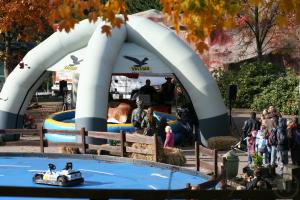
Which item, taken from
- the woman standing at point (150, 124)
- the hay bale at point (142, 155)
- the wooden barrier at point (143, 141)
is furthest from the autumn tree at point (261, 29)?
the wooden barrier at point (143, 141)

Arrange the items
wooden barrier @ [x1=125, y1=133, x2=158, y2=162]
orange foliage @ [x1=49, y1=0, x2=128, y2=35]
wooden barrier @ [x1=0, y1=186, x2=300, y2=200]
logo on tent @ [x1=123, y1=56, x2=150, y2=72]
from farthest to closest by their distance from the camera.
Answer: logo on tent @ [x1=123, y1=56, x2=150, y2=72] < wooden barrier @ [x1=125, y1=133, x2=158, y2=162] < orange foliage @ [x1=49, y1=0, x2=128, y2=35] < wooden barrier @ [x1=0, y1=186, x2=300, y2=200]

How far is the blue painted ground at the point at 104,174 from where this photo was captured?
16.5 m

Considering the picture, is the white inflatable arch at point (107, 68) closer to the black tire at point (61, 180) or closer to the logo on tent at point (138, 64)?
the logo on tent at point (138, 64)

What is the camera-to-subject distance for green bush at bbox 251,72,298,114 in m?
36.2

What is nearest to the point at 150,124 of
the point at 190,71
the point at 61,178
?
the point at 190,71

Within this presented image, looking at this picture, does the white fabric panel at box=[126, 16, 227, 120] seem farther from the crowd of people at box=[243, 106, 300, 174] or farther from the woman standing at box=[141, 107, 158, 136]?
the crowd of people at box=[243, 106, 300, 174]

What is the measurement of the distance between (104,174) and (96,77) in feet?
17.7

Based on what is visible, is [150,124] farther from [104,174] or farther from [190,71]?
[104,174]

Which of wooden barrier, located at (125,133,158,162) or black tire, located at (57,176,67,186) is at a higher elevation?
wooden barrier, located at (125,133,158,162)

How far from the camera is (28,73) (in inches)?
982

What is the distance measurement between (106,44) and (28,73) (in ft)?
10.2

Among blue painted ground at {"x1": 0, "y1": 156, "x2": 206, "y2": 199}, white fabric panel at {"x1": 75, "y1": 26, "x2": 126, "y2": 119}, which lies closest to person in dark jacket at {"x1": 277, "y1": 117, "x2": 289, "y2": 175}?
blue painted ground at {"x1": 0, "y1": 156, "x2": 206, "y2": 199}

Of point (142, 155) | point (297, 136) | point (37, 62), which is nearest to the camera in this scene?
point (297, 136)

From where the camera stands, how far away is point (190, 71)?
23.7 meters
